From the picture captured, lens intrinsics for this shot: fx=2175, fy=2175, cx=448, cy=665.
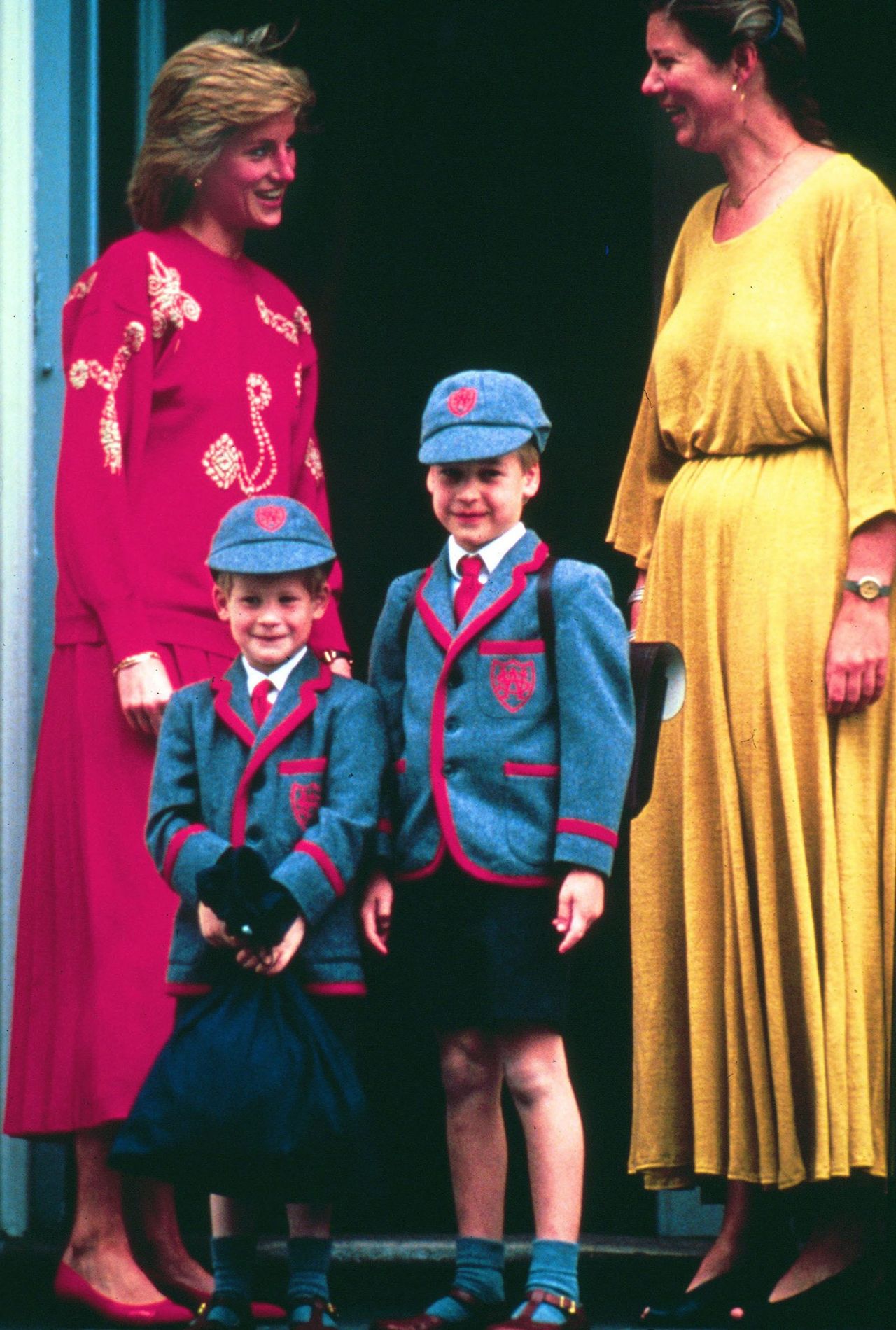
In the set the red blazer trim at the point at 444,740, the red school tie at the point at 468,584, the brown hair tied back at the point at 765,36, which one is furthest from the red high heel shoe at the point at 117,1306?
the brown hair tied back at the point at 765,36

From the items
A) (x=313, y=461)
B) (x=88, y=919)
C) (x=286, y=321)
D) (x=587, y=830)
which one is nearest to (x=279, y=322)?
(x=286, y=321)

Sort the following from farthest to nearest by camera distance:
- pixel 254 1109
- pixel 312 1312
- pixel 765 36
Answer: pixel 765 36, pixel 312 1312, pixel 254 1109

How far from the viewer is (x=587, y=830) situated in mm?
3463

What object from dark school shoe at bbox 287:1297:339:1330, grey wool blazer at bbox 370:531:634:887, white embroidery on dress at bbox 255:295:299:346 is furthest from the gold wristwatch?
dark school shoe at bbox 287:1297:339:1330

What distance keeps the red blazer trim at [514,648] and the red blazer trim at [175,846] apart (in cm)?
55

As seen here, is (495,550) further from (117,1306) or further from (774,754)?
(117,1306)

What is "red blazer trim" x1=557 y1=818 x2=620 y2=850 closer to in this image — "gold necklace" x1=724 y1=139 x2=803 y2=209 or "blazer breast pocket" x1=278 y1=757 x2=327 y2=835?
"blazer breast pocket" x1=278 y1=757 x2=327 y2=835

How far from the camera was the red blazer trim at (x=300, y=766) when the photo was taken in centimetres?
352

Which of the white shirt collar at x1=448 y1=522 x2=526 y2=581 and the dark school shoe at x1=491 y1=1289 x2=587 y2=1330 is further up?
the white shirt collar at x1=448 y1=522 x2=526 y2=581

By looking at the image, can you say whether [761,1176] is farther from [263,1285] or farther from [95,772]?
[95,772]

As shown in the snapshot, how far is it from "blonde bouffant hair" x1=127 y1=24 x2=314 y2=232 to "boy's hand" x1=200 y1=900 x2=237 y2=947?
57.0 inches

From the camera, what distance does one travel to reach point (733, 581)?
3873 mm

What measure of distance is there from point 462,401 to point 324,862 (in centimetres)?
82

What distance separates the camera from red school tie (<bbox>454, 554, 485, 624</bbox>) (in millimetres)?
3650
